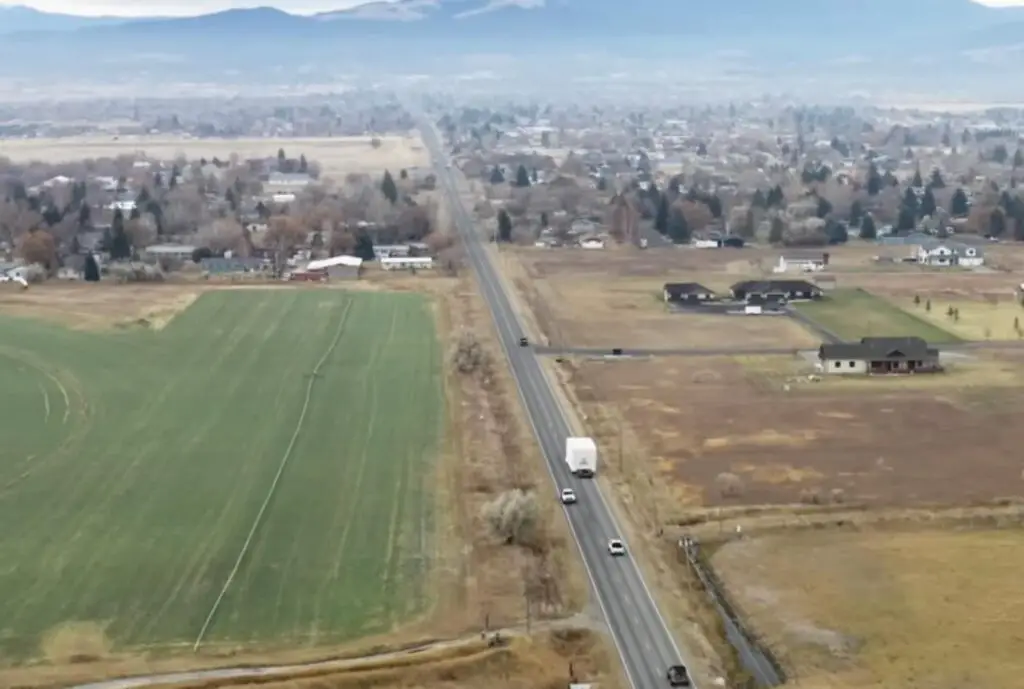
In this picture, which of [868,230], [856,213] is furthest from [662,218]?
[856,213]

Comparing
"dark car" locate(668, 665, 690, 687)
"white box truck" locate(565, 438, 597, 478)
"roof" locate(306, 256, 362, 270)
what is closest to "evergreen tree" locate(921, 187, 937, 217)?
"roof" locate(306, 256, 362, 270)

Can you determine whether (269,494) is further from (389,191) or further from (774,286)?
(389,191)

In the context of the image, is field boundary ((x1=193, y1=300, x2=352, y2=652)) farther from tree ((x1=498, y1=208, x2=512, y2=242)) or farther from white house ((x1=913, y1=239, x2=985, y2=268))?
white house ((x1=913, y1=239, x2=985, y2=268))

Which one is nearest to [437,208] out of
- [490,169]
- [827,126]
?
[490,169]

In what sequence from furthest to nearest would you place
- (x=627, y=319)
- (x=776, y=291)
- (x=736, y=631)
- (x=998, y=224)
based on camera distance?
1. (x=998, y=224)
2. (x=776, y=291)
3. (x=627, y=319)
4. (x=736, y=631)

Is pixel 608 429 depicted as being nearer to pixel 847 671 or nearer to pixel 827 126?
pixel 847 671
